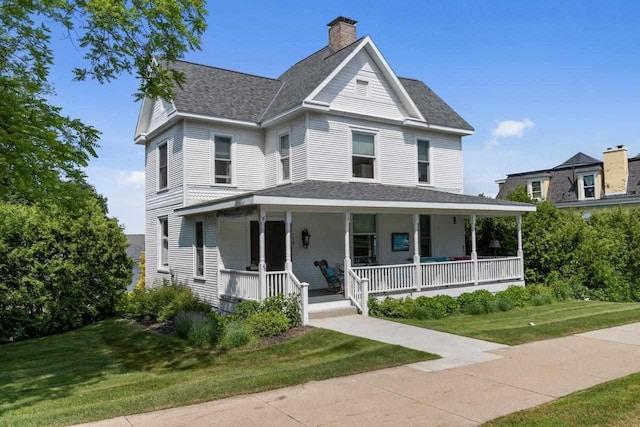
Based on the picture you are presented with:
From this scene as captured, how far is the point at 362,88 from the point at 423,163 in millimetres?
4007

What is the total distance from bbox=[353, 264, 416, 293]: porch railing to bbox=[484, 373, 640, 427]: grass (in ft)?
25.2

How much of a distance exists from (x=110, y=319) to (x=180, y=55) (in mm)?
10489

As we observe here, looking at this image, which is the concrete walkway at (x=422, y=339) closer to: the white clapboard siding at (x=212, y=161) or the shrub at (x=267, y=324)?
the shrub at (x=267, y=324)

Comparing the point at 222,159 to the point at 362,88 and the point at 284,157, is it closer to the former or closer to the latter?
the point at 284,157

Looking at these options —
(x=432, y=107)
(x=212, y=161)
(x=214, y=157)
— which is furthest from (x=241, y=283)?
(x=432, y=107)

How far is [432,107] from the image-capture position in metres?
19.8

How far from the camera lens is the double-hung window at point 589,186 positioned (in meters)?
31.8

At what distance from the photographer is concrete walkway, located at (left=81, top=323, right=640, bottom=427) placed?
5.32 meters

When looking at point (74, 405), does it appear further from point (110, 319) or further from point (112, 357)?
point (110, 319)

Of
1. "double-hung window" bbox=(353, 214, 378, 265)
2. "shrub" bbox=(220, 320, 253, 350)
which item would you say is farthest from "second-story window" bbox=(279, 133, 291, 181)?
"shrub" bbox=(220, 320, 253, 350)

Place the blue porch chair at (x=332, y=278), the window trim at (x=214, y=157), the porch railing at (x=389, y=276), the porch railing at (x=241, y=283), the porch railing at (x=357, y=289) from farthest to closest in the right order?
the window trim at (x=214, y=157) → the blue porch chair at (x=332, y=278) → the porch railing at (x=389, y=276) → the porch railing at (x=357, y=289) → the porch railing at (x=241, y=283)

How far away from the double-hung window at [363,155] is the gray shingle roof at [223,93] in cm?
367

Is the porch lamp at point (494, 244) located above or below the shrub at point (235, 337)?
above

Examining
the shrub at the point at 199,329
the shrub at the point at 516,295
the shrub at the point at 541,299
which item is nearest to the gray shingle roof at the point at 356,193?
the shrub at the point at 516,295
